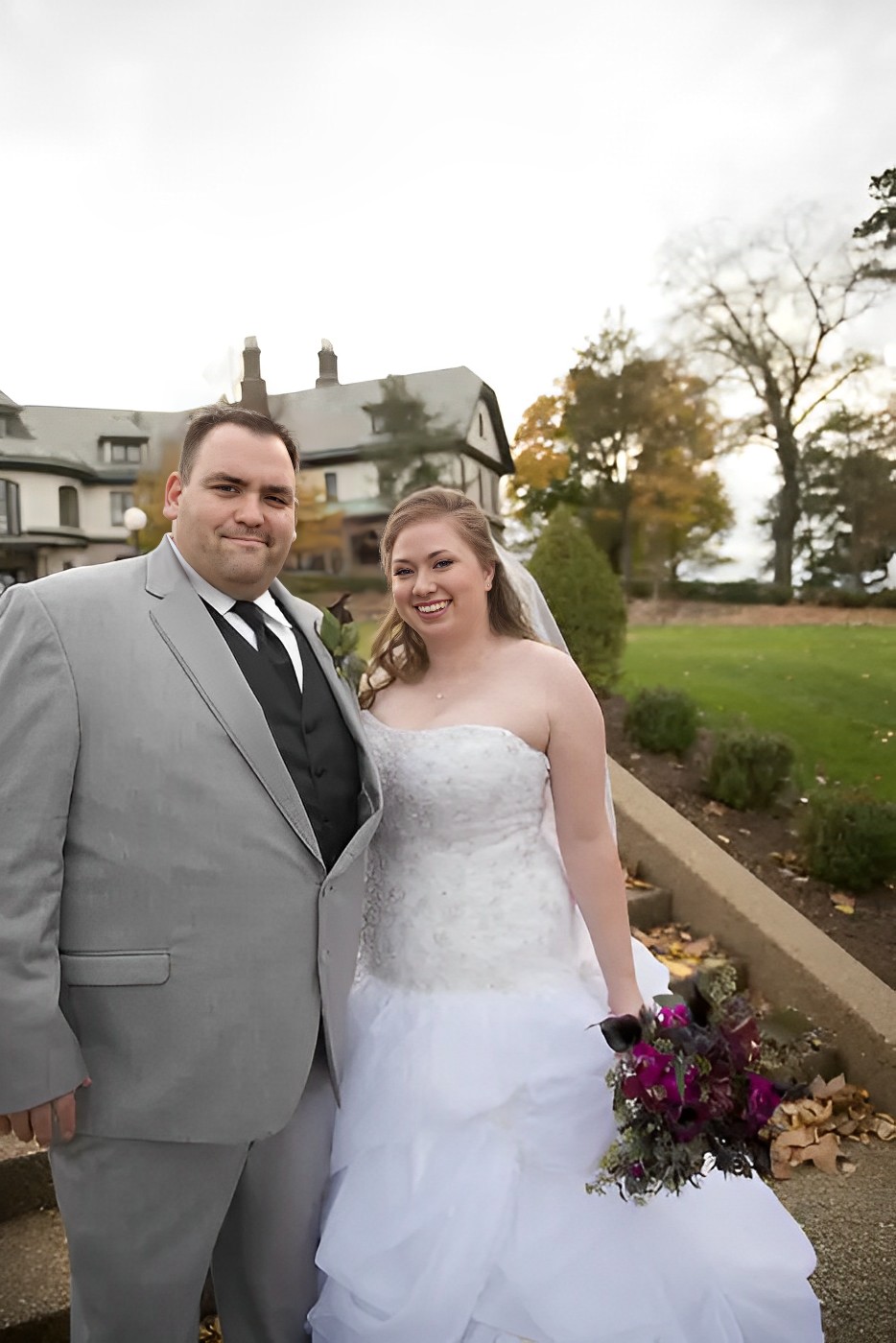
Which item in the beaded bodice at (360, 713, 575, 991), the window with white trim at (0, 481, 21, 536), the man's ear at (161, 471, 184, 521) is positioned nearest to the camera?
the man's ear at (161, 471, 184, 521)

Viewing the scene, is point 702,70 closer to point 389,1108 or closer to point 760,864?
point 760,864

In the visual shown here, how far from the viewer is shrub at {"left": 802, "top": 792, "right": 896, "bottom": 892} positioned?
4.91m

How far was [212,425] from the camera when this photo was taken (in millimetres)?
2271

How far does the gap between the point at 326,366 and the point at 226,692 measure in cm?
551

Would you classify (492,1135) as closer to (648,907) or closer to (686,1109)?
(686,1109)

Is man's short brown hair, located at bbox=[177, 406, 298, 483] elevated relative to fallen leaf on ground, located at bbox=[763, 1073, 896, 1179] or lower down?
elevated

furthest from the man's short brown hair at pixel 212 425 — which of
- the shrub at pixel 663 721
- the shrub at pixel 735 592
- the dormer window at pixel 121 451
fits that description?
the shrub at pixel 735 592

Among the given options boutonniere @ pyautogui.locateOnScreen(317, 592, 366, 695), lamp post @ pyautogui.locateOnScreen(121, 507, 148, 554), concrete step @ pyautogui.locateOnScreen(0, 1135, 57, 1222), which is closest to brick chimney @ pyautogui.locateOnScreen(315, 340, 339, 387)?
lamp post @ pyautogui.locateOnScreen(121, 507, 148, 554)

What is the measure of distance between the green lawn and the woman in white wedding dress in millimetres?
3953

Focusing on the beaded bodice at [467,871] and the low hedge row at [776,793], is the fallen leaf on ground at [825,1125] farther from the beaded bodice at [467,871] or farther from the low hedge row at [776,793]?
the beaded bodice at [467,871]

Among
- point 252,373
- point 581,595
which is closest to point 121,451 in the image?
point 252,373

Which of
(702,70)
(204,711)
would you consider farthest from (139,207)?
(204,711)

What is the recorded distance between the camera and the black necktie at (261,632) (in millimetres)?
2242

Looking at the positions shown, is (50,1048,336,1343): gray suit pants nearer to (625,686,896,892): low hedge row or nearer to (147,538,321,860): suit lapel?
(147,538,321,860): suit lapel
